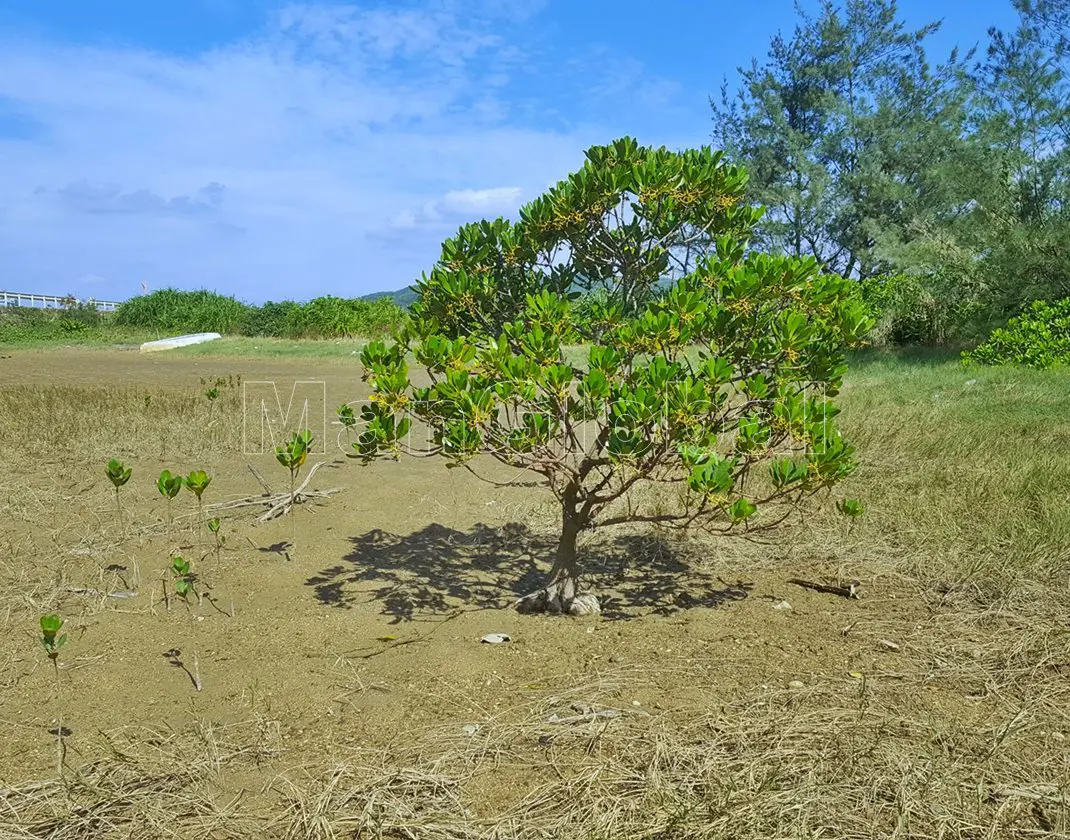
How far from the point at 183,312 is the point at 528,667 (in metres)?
32.6

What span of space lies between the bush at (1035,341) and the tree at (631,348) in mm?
11168

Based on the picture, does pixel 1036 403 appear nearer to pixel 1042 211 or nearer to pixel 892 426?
pixel 892 426

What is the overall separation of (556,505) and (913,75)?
30065 millimetres

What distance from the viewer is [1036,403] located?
9055mm

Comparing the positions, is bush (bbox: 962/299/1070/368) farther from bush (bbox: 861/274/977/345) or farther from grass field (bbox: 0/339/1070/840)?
grass field (bbox: 0/339/1070/840)

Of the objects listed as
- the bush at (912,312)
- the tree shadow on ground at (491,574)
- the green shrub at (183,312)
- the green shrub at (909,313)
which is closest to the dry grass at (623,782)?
the tree shadow on ground at (491,574)

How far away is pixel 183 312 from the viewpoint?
3244cm

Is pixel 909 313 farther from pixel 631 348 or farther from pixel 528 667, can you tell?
pixel 528 667

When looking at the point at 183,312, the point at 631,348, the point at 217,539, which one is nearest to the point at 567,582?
the point at 631,348

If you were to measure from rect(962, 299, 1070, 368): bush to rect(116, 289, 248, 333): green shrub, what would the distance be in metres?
25.8

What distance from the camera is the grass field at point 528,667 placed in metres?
2.42

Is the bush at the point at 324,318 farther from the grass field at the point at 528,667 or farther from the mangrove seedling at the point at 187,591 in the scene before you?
the mangrove seedling at the point at 187,591

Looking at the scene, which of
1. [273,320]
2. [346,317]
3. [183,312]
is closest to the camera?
[346,317]

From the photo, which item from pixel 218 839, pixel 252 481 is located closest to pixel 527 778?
pixel 218 839
